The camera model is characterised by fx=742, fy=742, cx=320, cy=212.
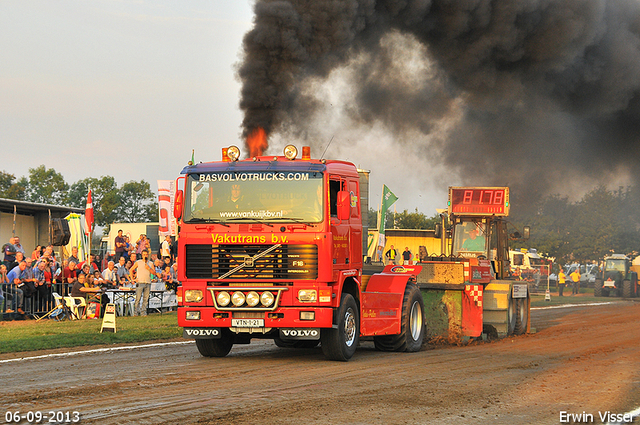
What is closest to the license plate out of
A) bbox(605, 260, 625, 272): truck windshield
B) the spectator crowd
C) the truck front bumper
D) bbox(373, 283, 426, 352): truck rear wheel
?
the truck front bumper

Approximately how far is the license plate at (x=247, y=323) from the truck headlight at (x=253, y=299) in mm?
237

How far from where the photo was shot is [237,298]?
10984 mm

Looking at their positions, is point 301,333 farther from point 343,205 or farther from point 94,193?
point 94,193

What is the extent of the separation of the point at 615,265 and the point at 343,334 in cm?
3664

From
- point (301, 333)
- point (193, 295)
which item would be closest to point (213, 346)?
point (193, 295)

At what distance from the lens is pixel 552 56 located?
19.5 meters

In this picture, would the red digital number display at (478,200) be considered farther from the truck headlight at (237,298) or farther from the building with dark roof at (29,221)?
the building with dark roof at (29,221)

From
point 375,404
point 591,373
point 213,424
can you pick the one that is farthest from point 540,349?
point 213,424

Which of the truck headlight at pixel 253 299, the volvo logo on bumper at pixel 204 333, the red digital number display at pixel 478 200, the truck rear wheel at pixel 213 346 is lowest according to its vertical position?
the truck rear wheel at pixel 213 346

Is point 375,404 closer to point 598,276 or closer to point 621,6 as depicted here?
point 621,6

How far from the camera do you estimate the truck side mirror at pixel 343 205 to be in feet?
36.9

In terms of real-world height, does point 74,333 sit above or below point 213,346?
below

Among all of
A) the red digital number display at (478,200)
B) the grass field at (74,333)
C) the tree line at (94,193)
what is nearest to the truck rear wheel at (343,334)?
the grass field at (74,333)

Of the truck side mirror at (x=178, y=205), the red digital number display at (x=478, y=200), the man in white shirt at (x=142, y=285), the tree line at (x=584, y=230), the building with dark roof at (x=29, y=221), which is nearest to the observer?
the truck side mirror at (x=178, y=205)
